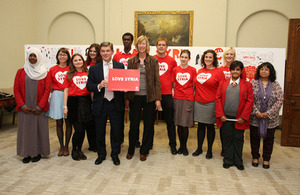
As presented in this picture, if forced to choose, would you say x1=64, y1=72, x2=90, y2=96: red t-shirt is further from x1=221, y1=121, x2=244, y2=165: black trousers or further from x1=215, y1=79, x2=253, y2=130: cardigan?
x1=221, y1=121, x2=244, y2=165: black trousers

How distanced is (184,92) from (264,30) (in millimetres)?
4692

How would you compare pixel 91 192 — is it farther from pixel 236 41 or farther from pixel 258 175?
pixel 236 41

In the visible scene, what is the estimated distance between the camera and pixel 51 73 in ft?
12.4

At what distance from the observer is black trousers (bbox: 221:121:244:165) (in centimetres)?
351

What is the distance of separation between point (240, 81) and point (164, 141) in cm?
207

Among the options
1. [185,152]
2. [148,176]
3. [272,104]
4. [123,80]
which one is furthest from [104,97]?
[272,104]

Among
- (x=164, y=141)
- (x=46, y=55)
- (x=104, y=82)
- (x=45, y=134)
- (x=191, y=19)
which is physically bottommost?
(x=164, y=141)

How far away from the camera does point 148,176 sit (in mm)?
3166

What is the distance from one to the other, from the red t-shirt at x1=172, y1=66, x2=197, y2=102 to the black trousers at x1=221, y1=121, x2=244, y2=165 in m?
0.71

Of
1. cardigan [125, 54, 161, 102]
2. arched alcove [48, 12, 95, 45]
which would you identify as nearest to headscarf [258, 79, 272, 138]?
cardigan [125, 54, 161, 102]

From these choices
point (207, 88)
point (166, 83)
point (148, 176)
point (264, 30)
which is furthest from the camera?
point (264, 30)

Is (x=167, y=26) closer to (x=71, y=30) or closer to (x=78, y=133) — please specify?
(x=71, y=30)

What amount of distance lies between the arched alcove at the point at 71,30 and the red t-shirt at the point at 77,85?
15.2 feet

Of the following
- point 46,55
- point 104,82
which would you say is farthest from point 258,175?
point 46,55
